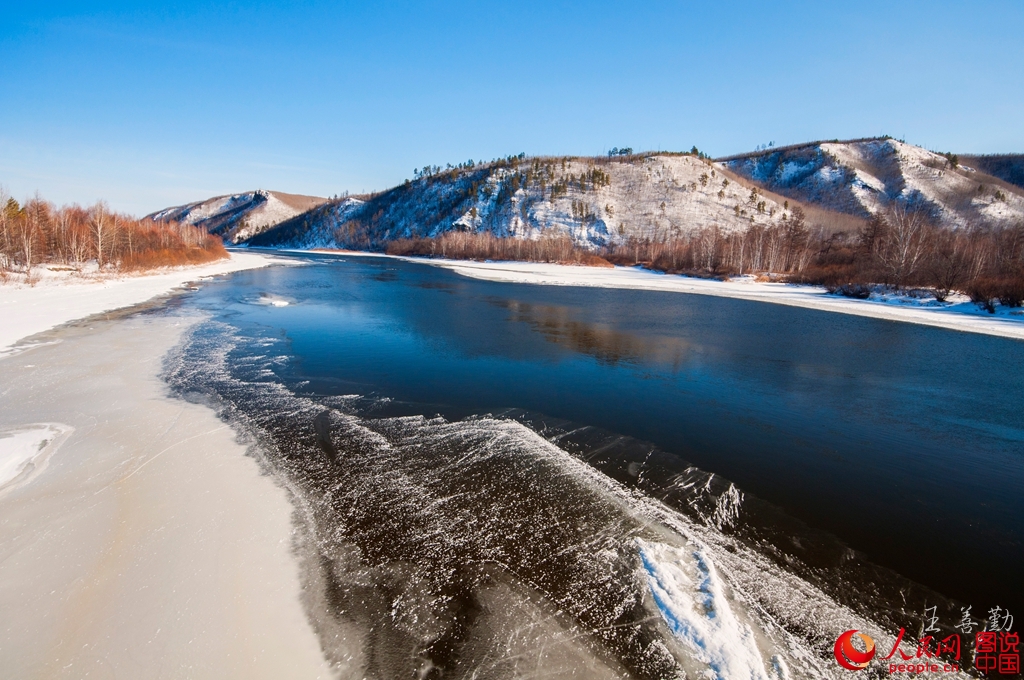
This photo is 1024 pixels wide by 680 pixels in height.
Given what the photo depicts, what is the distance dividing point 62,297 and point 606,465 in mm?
27346

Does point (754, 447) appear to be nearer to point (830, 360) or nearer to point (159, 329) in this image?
point (830, 360)

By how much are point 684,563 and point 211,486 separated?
18.2 feet

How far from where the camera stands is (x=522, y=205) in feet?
328

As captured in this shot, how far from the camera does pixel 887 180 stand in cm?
10631

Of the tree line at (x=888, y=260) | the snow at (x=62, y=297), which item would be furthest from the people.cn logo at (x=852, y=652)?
the tree line at (x=888, y=260)

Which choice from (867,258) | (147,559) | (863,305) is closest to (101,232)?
(147,559)

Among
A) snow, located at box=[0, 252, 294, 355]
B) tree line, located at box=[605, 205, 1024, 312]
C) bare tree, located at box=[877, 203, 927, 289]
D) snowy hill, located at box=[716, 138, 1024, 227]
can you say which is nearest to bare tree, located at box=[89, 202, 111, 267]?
snow, located at box=[0, 252, 294, 355]

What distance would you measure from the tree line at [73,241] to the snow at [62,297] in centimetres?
203

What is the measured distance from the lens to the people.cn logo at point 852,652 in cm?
345

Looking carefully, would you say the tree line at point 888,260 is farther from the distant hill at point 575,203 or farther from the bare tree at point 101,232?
the bare tree at point 101,232

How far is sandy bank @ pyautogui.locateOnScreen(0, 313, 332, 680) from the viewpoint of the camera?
323 centimetres

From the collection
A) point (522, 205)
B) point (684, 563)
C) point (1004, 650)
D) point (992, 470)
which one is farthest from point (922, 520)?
point (522, 205)

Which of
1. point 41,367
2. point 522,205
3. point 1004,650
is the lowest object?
point 1004,650

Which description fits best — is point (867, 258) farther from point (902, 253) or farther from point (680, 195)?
point (680, 195)
